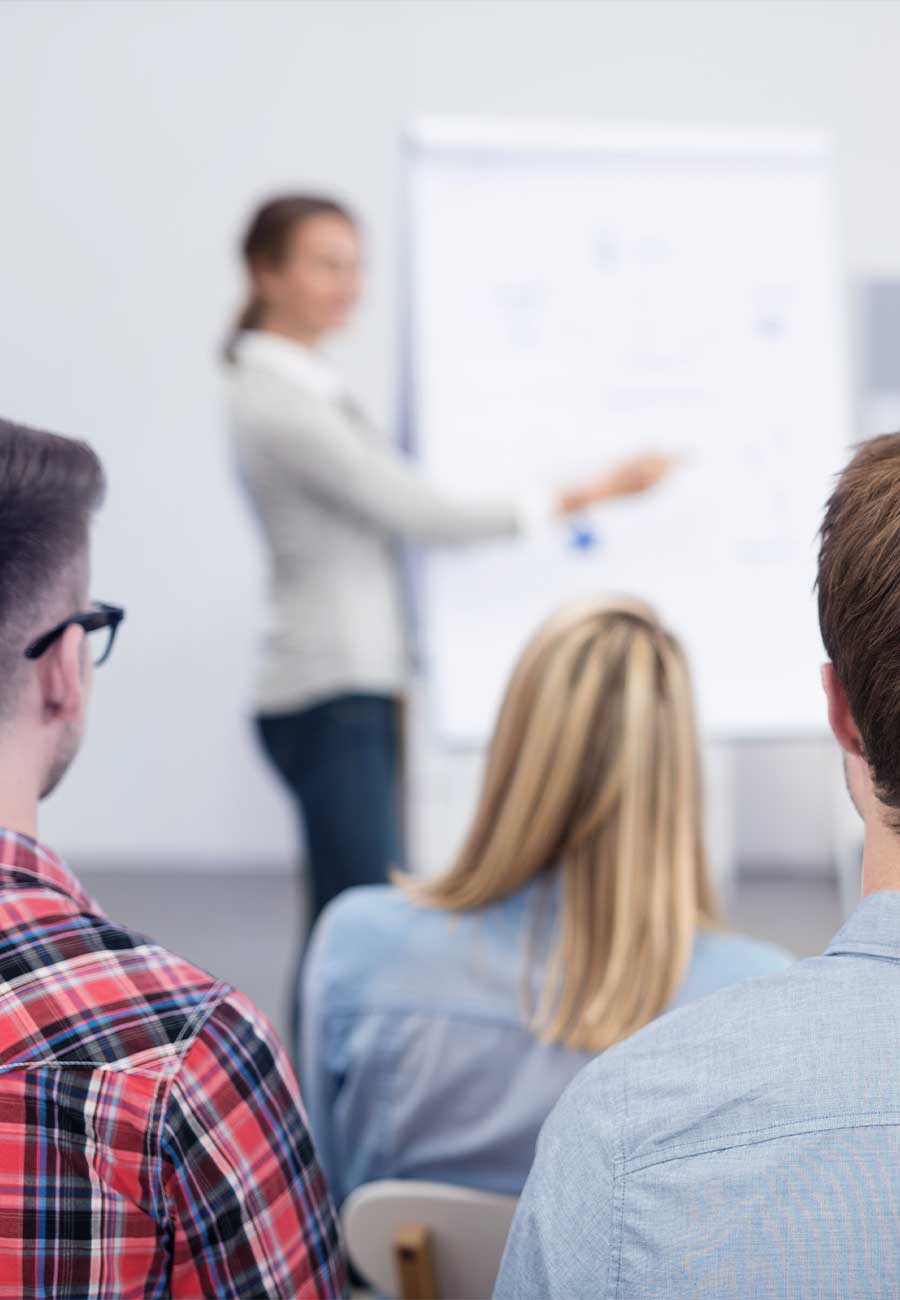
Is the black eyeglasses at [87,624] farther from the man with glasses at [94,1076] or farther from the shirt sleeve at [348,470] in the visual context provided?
the shirt sleeve at [348,470]

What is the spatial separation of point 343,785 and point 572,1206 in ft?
4.36

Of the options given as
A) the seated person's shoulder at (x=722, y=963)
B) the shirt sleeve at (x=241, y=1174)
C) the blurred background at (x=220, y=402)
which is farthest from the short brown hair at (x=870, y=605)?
the blurred background at (x=220, y=402)

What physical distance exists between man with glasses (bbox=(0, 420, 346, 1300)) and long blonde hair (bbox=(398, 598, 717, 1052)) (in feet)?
1.46

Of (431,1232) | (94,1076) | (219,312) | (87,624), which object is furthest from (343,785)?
(219,312)

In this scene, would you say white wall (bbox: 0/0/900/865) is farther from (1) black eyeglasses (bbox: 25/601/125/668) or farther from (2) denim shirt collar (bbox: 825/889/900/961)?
(2) denim shirt collar (bbox: 825/889/900/961)

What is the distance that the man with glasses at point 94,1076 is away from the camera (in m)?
0.62

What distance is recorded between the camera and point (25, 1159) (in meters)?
0.62

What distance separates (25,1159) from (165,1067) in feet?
0.25

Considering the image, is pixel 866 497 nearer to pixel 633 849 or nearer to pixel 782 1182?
pixel 782 1182

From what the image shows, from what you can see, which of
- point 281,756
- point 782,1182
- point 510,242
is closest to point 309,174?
point 510,242

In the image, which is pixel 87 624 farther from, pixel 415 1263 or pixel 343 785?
pixel 343 785

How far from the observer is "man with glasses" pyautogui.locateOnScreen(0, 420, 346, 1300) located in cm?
62

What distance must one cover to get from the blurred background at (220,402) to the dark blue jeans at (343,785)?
3.02 feet

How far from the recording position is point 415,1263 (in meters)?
1.00
